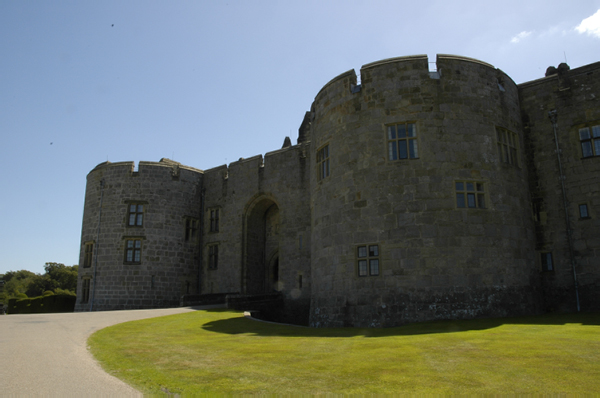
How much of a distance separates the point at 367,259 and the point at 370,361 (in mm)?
8440

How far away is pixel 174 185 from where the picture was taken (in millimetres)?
29266

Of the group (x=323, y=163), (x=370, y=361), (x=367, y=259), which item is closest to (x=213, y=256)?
(x=323, y=163)

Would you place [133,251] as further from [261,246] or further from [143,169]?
[261,246]

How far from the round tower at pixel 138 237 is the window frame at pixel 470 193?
62.2ft

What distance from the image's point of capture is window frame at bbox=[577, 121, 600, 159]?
1675 centimetres

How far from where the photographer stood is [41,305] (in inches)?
1222

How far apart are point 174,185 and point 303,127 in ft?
29.9

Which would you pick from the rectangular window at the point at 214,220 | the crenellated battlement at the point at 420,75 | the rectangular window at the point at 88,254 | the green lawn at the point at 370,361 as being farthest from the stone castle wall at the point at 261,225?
the green lawn at the point at 370,361

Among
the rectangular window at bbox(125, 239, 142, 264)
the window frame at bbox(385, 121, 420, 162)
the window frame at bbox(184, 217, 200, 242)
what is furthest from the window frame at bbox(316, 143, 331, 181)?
the rectangular window at bbox(125, 239, 142, 264)

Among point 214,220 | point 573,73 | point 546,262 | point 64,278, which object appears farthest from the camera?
point 64,278

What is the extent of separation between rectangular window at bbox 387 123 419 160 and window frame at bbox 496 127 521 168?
10.3ft

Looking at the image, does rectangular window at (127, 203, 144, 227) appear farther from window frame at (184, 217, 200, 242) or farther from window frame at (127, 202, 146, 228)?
window frame at (184, 217, 200, 242)

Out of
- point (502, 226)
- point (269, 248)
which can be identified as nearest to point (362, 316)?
point (502, 226)

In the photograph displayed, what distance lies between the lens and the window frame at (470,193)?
15316 mm
